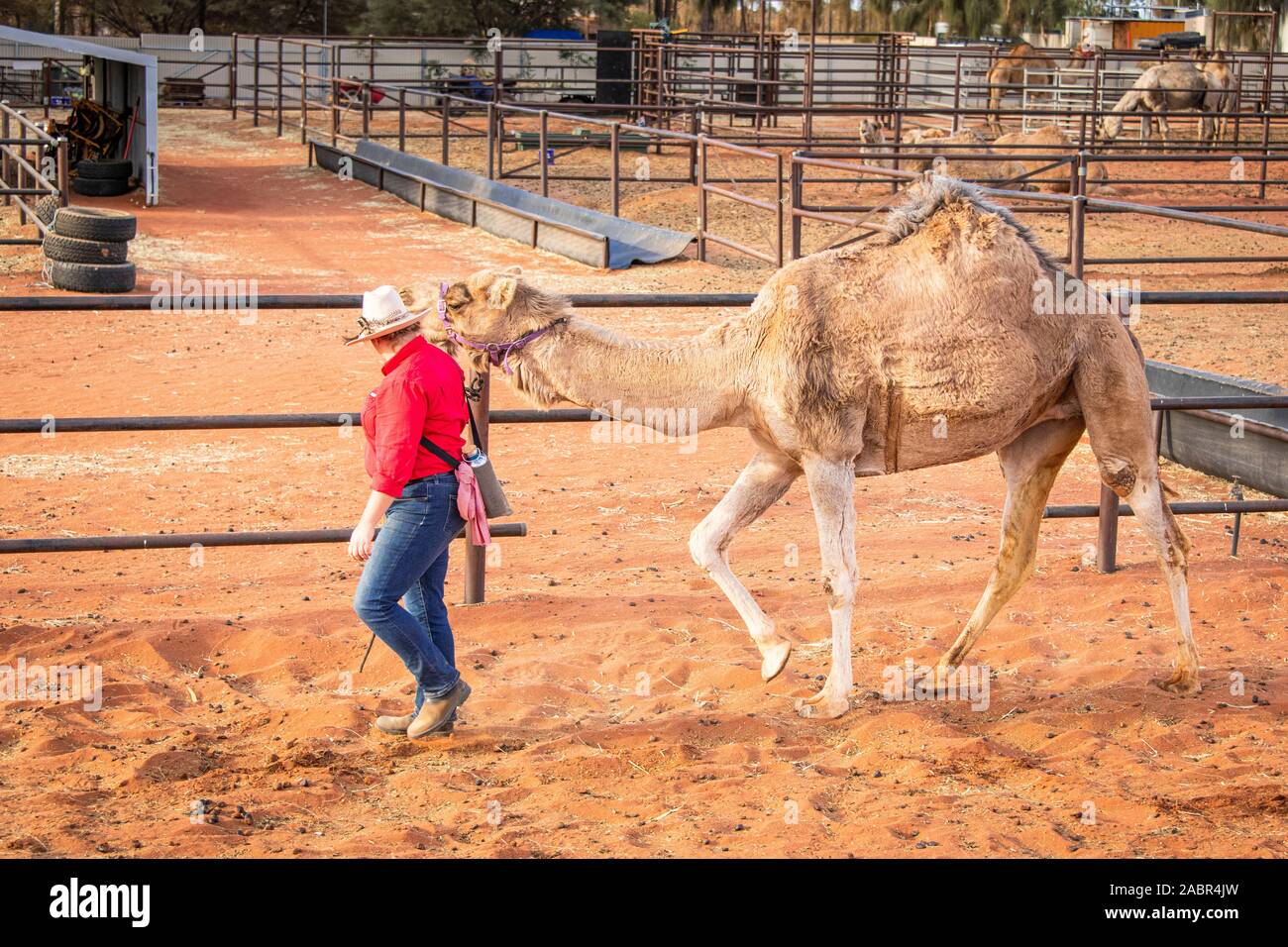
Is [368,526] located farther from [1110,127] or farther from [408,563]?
[1110,127]

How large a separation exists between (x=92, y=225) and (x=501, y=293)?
1132cm

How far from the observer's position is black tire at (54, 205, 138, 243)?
47.8ft

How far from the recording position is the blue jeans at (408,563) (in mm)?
4508

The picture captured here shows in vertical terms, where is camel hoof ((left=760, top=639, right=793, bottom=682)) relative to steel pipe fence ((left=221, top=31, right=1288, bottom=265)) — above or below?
below

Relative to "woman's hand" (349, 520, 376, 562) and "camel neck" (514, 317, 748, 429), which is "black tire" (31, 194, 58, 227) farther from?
"woman's hand" (349, 520, 376, 562)

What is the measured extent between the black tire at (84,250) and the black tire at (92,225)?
51 mm

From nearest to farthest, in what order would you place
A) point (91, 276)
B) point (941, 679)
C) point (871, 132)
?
1. point (941, 679)
2. point (91, 276)
3. point (871, 132)

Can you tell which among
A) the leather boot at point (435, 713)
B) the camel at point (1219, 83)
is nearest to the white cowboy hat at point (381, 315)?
the leather boot at point (435, 713)

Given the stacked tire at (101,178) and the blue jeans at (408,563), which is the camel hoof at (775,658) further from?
the stacked tire at (101,178)

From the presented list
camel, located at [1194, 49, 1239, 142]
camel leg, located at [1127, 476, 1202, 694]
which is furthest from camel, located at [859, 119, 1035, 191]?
camel leg, located at [1127, 476, 1202, 694]

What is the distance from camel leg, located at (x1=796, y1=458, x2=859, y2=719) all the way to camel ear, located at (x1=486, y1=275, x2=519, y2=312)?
3.84ft

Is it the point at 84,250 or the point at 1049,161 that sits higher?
the point at 1049,161

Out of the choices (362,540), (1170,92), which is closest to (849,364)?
(362,540)

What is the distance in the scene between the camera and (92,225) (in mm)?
14539
